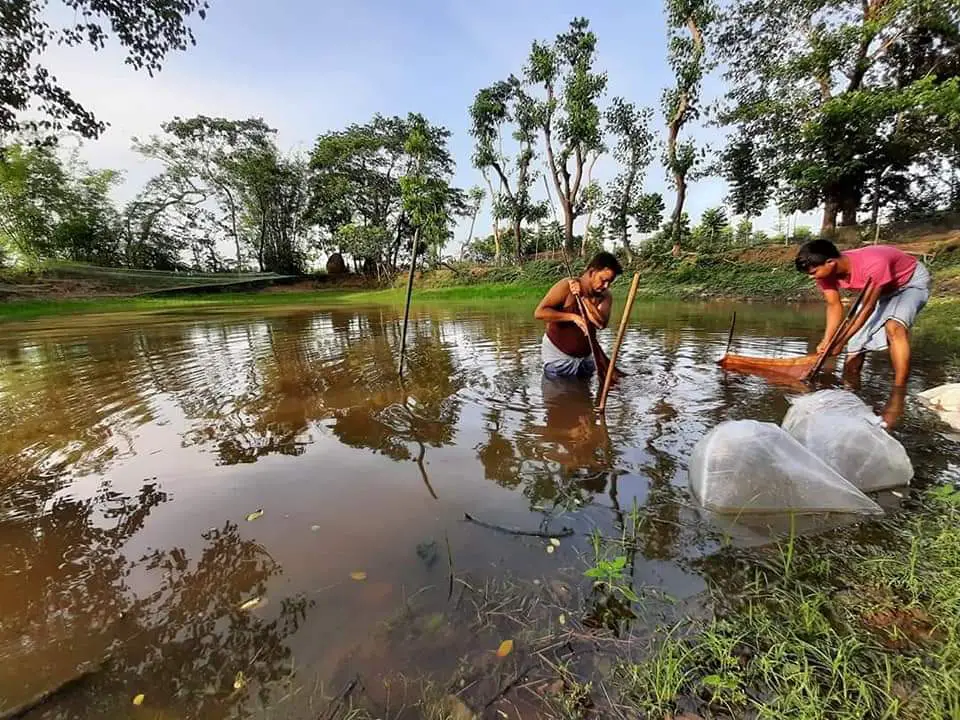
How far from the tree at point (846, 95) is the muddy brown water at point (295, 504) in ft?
50.3

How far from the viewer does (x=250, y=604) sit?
1780mm

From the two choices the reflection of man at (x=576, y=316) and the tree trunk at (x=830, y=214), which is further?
the tree trunk at (x=830, y=214)

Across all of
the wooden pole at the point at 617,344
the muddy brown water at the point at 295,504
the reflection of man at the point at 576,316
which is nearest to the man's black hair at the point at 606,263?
the reflection of man at the point at 576,316

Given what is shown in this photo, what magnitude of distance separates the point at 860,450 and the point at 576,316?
2.58 meters

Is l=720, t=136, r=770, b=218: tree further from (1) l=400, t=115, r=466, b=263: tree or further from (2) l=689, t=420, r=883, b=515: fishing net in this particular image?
(2) l=689, t=420, r=883, b=515: fishing net

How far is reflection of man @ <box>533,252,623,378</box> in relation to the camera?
4367 millimetres

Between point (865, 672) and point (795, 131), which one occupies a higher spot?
point (795, 131)

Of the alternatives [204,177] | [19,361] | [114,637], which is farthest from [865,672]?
[204,177]

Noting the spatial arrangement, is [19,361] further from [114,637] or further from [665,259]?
[665,259]

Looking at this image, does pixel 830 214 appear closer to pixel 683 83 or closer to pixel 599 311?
pixel 683 83

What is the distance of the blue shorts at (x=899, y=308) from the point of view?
433 centimetres

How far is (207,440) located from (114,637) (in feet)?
7.25

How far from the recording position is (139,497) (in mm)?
2686

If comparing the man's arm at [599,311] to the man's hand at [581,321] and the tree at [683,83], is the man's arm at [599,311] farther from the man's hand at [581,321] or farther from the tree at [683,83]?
the tree at [683,83]
